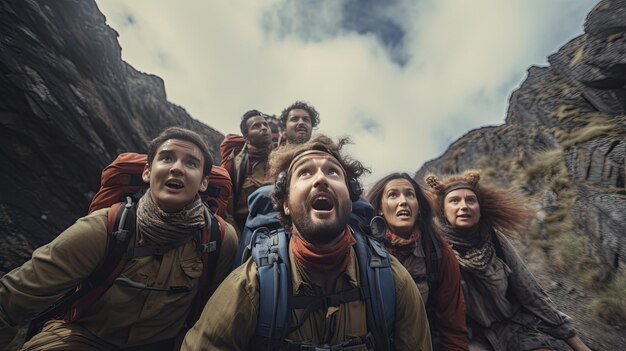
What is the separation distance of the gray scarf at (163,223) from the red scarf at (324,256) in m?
1.19

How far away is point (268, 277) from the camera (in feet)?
7.35

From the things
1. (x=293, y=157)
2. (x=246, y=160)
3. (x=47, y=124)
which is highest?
(x=47, y=124)

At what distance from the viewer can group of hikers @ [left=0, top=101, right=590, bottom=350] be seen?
220cm

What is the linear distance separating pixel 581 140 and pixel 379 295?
1104 centimetres

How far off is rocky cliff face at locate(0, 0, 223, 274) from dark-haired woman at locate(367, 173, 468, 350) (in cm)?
718

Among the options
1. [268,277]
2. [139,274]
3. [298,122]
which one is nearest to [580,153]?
[298,122]

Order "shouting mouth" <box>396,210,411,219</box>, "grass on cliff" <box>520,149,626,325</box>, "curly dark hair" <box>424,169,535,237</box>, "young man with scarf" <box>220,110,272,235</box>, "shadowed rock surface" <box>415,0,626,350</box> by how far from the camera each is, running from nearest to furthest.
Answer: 1. "shouting mouth" <box>396,210,411,219</box>
2. "curly dark hair" <box>424,169,535,237</box>
3. "young man with scarf" <box>220,110,272,235</box>
4. "grass on cliff" <box>520,149,626,325</box>
5. "shadowed rock surface" <box>415,0,626,350</box>

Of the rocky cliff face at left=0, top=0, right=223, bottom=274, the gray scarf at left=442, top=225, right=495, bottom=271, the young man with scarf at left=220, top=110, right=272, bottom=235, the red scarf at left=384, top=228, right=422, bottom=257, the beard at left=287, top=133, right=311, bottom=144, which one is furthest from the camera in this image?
the beard at left=287, top=133, right=311, bottom=144

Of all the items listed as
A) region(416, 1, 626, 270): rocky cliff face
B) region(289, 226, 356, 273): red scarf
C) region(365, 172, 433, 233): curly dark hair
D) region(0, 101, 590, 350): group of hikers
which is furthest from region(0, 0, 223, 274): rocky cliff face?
region(416, 1, 626, 270): rocky cliff face

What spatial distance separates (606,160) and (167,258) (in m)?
10.9

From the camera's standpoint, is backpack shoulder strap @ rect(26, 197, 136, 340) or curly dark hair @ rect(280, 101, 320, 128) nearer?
backpack shoulder strap @ rect(26, 197, 136, 340)

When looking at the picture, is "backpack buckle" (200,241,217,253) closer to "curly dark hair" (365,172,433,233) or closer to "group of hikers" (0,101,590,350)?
"group of hikers" (0,101,590,350)

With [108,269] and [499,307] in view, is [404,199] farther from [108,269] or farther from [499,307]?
[108,269]

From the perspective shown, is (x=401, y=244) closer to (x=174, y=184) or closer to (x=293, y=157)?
(x=293, y=157)
